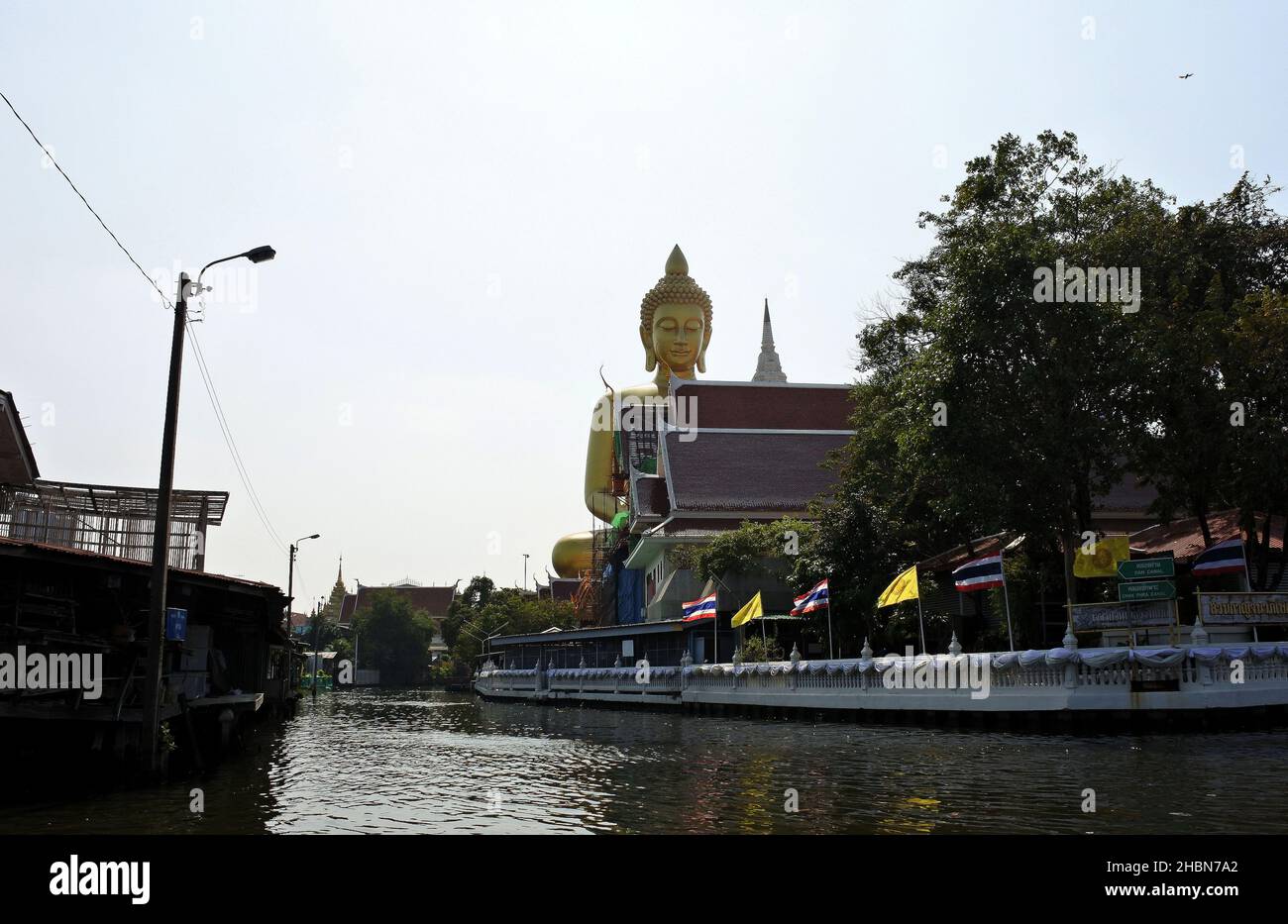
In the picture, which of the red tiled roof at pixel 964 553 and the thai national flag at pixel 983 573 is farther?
the red tiled roof at pixel 964 553

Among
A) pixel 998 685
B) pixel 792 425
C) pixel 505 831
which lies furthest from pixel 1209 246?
pixel 792 425

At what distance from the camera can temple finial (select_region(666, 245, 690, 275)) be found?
272 ft

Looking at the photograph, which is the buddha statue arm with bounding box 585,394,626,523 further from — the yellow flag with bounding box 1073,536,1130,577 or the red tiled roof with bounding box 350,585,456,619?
the yellow flag with bounding box 1073,536,1130,577

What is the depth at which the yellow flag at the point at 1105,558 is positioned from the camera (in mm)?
27770

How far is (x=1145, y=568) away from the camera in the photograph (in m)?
26.2

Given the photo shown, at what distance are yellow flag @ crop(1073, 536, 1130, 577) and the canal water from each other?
538 centimetres

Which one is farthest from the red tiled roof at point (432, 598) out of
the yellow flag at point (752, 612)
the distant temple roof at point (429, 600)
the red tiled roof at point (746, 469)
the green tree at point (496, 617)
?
the yellow flag at point (752, 612)

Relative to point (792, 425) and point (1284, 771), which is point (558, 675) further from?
point (1284, 771)

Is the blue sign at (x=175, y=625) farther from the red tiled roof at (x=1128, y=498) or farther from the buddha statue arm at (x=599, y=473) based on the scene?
the buddha statue arm at (x=599, y=473)

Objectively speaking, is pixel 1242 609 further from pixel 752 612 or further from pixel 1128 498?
pixel 1128 498

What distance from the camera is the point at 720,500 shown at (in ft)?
199

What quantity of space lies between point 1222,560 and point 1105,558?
9.62 ft

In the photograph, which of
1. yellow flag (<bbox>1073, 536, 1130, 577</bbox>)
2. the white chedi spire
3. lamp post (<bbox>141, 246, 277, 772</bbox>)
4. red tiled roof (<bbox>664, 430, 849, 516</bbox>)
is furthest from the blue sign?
the white chedi spire

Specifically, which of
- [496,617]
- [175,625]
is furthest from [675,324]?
[175,625]
